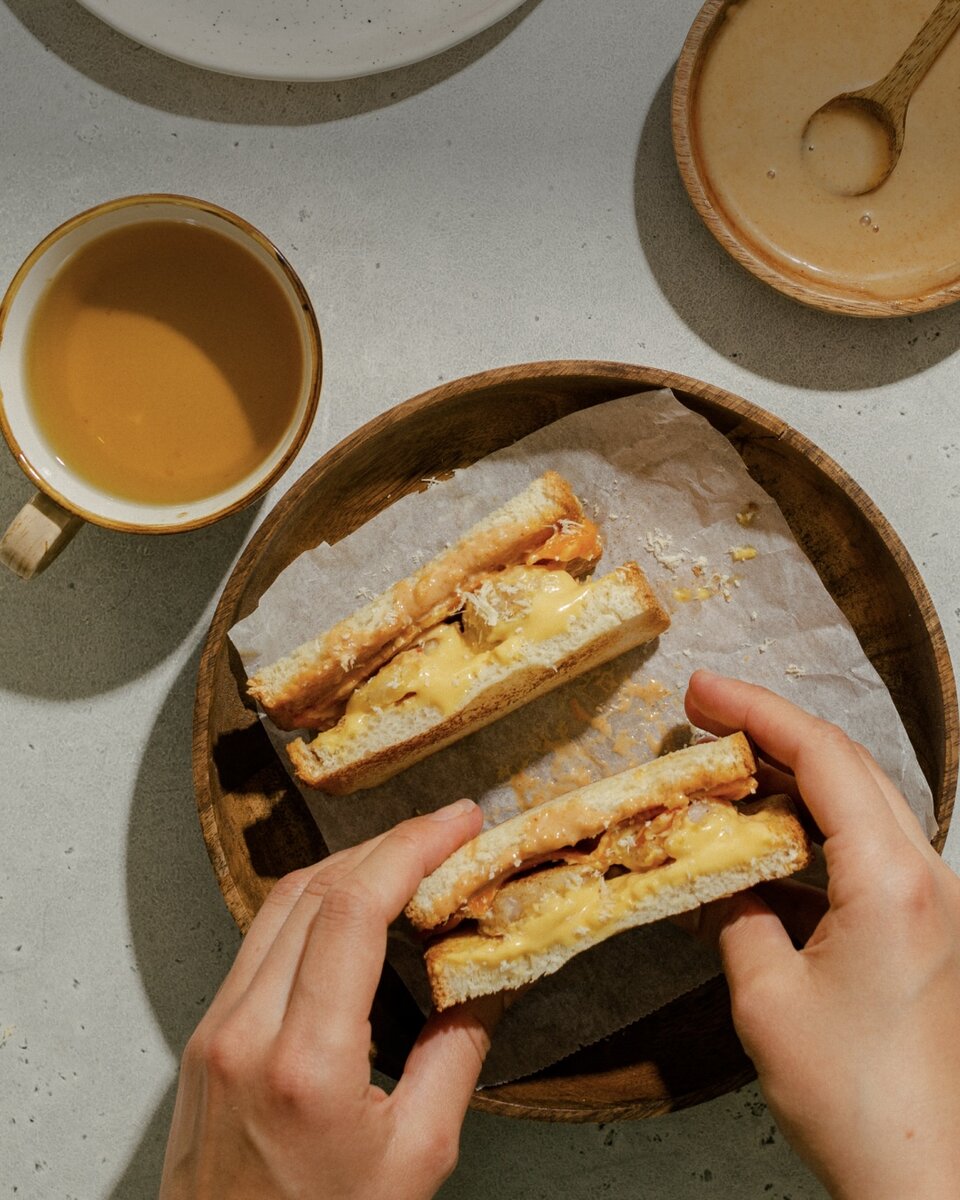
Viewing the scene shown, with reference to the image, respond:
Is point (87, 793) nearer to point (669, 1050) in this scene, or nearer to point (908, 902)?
point (669, 1050)

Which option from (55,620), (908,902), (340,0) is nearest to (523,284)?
(340,0)

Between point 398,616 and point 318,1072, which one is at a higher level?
point 398,616

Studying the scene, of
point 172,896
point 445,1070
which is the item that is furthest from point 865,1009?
point 172,896

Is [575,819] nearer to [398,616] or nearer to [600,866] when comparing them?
[600,866]

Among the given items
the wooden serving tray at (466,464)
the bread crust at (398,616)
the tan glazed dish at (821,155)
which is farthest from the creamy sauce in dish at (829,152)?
the bread crust at (398,616)

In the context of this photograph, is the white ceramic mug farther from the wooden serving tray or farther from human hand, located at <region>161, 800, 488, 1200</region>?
human hand, located at <region>161, 800, 488, 1200</region>

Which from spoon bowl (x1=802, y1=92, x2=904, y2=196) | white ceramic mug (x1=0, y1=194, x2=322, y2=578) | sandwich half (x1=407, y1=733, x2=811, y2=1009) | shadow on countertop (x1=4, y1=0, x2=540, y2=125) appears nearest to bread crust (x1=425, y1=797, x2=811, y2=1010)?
sandwich half (x1=407, y1=733, x2=811, y2=1009)

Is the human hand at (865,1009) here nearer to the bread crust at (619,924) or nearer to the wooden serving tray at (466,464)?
the bread crust at (619,924)
